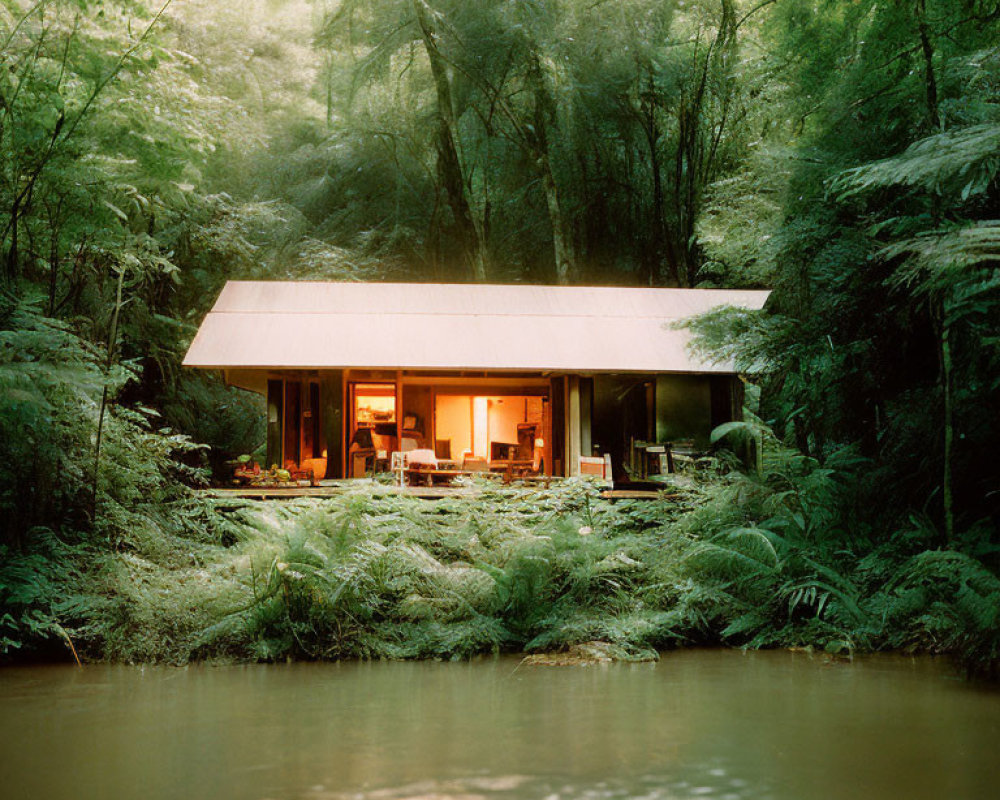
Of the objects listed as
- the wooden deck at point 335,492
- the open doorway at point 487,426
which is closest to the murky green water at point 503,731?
the wooden deck at point 335,492

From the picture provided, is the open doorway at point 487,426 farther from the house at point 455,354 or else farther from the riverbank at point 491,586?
the riverbank at point 491,586

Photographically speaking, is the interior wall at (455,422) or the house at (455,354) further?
the interior wall at (455,422)

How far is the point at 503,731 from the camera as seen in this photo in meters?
6.52

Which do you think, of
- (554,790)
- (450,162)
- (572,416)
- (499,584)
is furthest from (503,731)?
(450,162)

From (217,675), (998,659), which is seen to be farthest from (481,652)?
(998,659)

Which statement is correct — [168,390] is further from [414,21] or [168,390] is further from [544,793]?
[544,793]

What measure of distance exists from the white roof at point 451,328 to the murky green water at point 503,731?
5.21 meters

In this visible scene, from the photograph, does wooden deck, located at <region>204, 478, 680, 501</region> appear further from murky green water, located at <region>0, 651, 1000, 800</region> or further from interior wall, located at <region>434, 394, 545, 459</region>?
interior wall, located at <region>434, 394, 545, 459</region>

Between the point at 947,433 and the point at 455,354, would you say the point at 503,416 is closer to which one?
the point at 455,354

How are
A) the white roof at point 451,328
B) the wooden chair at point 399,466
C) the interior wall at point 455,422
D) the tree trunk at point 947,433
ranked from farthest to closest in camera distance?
the interior wall at point 455,422
the white roof at point 451,328
the wooden chair at point 399,466
the tree trunk at point 947,433

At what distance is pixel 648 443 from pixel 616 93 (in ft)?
32.1

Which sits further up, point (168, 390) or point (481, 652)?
point (168, 390)

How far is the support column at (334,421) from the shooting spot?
45.3ft

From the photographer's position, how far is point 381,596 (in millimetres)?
9688
